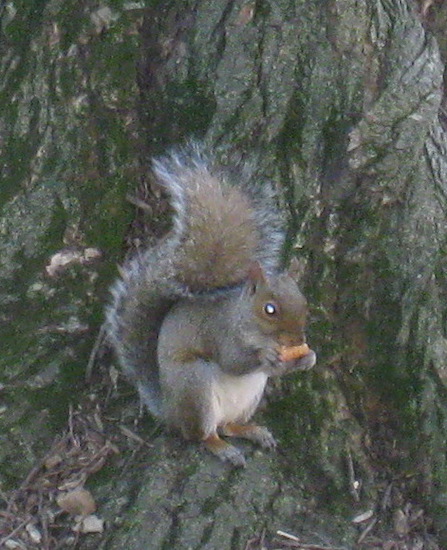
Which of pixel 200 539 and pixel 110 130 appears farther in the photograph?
pixel 110 130

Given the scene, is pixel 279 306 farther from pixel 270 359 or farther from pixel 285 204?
pixel 285 204

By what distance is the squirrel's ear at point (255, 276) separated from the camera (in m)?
2.67

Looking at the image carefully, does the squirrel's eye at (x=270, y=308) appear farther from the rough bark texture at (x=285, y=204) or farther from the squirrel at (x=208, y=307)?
the rough bark texture at (x=285, y=204)

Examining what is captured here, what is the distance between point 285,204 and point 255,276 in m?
0.26

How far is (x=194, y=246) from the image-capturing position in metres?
2.77

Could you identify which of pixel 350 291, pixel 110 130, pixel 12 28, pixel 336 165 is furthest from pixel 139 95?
pixel 350 291

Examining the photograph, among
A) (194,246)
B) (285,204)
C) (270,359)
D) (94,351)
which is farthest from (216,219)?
(94,351)

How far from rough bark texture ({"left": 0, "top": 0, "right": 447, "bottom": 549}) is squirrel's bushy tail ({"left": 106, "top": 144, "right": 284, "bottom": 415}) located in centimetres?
10

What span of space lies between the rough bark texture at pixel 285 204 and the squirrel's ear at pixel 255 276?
0.71 feet

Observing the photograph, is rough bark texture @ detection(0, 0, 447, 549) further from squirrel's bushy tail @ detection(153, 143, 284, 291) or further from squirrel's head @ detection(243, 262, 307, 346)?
squirrel's head @ detection(243, 262, 307, 346)

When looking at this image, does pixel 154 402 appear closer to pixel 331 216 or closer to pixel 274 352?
pixel 274 352

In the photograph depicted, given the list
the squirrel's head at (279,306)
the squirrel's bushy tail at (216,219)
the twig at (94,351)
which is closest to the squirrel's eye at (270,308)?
the squirrel's head at (279,306)

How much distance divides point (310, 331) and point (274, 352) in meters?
0.24

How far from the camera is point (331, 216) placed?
9.41 feet
